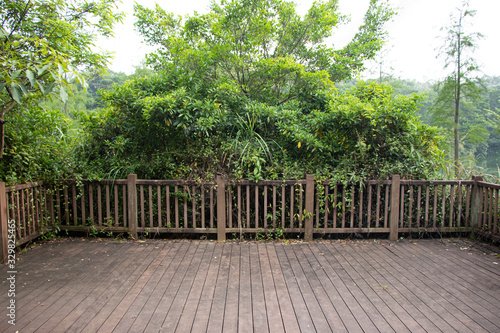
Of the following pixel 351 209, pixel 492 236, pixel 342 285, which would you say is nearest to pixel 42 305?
pixel 342 285

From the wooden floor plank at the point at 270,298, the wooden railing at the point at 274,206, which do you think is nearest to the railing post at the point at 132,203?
the wooden railing at the point at 274,206

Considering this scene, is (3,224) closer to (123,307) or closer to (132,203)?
(132,203)

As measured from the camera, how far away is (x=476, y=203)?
402cm

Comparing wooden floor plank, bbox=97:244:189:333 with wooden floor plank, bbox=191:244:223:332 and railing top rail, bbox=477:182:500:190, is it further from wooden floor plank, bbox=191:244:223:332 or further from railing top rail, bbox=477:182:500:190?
railing top rail, bbox=477:182:500:190

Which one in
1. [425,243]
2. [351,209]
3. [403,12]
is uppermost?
[403,12]

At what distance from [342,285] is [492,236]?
8.12 feet

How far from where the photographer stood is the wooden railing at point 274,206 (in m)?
3.95

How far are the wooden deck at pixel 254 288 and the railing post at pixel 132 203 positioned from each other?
290 mm

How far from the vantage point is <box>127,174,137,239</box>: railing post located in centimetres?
393

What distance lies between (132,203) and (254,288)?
7.30ft

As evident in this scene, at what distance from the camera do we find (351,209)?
4000 mm

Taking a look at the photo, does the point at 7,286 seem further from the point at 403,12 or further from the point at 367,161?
the point at 403,12

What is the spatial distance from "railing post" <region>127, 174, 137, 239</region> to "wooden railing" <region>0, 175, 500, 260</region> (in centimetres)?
1

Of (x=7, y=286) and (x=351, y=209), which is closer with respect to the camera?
(x=7, y=286)
